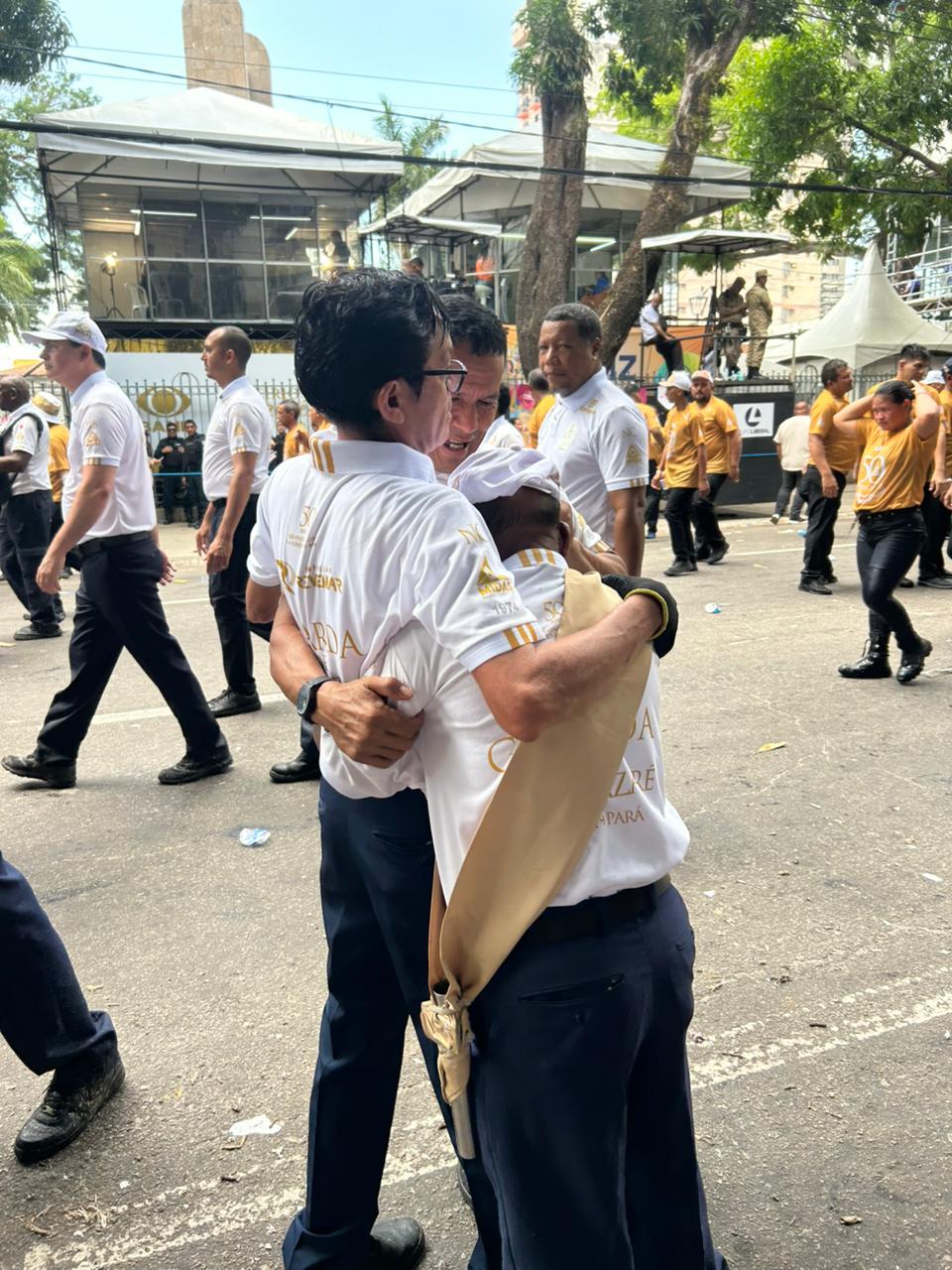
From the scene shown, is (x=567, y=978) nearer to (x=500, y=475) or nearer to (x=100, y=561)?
(x=500, y=475)

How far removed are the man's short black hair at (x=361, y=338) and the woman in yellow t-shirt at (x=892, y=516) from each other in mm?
5426

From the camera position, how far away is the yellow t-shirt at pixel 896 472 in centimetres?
643

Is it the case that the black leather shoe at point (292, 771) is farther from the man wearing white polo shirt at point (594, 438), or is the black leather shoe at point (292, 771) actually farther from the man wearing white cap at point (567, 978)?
the man wearing white cap at point (567, 978)

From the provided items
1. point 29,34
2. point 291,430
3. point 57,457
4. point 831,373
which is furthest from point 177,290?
point 831,373

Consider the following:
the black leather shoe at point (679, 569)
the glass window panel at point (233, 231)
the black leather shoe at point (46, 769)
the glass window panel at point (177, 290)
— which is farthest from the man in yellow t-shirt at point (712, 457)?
the glass window panel at point (177, 290)

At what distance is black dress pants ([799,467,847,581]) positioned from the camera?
9062 millimetres

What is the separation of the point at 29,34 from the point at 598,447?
2309 centimetres

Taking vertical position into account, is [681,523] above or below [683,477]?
below

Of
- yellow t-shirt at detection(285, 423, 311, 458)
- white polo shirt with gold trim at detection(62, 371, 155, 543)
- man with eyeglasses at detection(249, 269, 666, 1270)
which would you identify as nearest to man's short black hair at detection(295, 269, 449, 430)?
man with eyeglasses at detection(249, 269, 666, 1270)

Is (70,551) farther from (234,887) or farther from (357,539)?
(357,539)

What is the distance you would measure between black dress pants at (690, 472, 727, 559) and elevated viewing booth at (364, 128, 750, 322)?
29.8 feet

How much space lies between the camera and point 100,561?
178 inches

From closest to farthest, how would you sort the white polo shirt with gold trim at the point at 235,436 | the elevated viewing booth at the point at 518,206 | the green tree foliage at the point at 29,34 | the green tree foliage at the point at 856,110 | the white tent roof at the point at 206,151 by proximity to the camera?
the white polo shirt with gold trim at the point at 235,436
the white tent roof at the point at 206,151
the elevated viewing booth at the point at 518,206
the green tree foliage at the point at 856,110
the green tree foliage at the point at 29,34

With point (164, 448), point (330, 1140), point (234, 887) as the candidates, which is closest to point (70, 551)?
point (234, 887)
